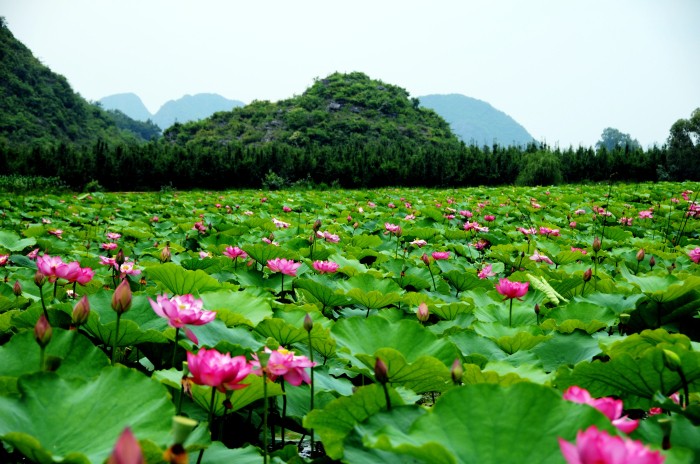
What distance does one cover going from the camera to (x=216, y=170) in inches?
894

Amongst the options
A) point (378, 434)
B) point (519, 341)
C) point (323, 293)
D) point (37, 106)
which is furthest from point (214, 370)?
point (37, 106)

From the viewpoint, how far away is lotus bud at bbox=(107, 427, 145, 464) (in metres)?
0.32

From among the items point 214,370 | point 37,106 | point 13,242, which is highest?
point 37,106

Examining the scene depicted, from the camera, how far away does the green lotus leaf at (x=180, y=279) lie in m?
1.43

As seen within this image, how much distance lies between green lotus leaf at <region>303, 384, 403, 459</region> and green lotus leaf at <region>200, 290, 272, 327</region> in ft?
1.77

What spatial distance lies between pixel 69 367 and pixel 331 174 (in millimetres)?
23510

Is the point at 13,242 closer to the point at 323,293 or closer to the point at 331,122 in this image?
the point at 323,293

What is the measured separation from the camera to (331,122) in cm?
5341

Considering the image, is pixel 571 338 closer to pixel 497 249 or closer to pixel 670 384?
pixel 670 384

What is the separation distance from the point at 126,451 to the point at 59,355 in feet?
2.19

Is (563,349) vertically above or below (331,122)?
below

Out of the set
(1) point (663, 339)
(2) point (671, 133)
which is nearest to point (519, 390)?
(1) point (663, 339)

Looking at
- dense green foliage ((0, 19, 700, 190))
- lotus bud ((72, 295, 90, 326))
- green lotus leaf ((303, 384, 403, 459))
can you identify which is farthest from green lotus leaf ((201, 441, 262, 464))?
dense green foliage ((0, 19, 700, 190))

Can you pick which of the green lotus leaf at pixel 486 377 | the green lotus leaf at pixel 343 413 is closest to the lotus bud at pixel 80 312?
the green lotus leaf at pixel 343 413
